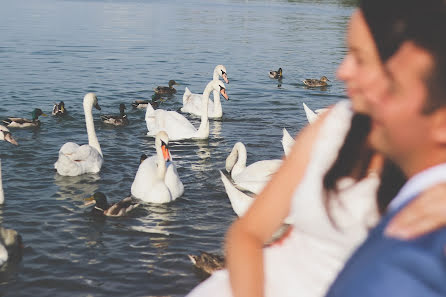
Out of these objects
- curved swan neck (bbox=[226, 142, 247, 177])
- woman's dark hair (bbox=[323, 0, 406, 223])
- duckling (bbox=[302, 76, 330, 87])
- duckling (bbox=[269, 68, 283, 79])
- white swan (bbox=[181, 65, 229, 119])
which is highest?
woman's dark hair (bbox=[323, 0, 406, 223])

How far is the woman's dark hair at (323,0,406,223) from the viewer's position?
1194 millimetres

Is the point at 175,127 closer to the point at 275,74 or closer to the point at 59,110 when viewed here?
the point at 59,110

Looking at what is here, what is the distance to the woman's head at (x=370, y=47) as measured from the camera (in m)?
1.20

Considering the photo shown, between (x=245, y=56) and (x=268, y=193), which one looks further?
(x=245, y=56)

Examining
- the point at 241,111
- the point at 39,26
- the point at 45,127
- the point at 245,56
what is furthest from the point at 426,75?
the point at 39,26

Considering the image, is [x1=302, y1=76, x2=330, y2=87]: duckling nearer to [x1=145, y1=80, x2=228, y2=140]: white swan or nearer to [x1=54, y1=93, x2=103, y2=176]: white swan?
[x1=145, y1=80, x2=228, y2=140]: white swan

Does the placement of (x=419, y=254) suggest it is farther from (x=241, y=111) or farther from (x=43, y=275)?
(x=241, y=111)

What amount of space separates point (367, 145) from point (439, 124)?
0.62 meters

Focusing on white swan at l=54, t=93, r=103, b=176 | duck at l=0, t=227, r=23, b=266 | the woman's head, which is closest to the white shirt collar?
the woman's head

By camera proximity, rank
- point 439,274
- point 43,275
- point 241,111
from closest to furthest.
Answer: point 439,274, point 43,275, point 241,111

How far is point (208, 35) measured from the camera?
36.7m

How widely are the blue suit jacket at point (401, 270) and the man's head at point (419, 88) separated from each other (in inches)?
8.8

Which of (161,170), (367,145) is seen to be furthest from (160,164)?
(367,145)

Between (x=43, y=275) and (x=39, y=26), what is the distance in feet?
105
